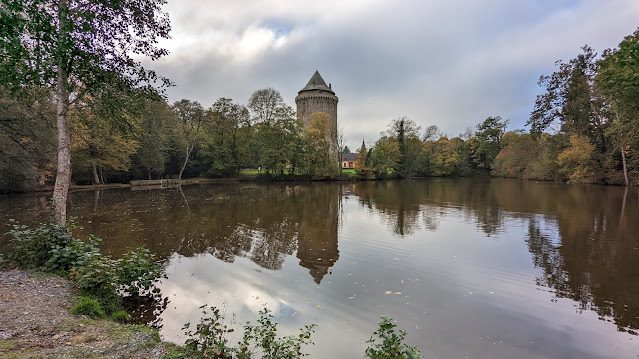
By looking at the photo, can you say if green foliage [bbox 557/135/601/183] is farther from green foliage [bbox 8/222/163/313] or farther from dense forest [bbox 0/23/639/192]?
green foliage [bbox 8/222/163/313]

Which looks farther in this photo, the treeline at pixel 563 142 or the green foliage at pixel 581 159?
the green foliage at pixel 581 159

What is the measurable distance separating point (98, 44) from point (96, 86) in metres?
1.04

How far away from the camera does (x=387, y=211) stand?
21.0 m

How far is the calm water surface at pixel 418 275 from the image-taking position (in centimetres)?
607

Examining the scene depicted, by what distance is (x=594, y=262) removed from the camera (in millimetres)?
10156

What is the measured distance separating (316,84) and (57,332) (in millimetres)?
62095

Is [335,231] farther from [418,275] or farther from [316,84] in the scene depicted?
[316,84]

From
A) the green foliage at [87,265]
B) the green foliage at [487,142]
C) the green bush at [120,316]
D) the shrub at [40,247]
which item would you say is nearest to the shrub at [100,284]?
the green foliage at [87,265]

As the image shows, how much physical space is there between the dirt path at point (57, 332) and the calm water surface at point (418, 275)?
3.72ft

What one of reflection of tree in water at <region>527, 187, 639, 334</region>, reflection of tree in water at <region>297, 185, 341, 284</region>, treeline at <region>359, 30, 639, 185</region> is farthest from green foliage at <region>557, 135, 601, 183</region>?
reflection of tree in water at <region>297, 185, 341, 284</region>

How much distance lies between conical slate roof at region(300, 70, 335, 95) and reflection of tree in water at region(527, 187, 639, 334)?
162ft

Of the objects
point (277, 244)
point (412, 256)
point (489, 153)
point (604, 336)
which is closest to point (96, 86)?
point (277, 244)

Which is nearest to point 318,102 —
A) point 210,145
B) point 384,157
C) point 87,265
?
point 384,157

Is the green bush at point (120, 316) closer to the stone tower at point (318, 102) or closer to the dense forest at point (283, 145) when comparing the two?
the dense forest at point (283, 145)
